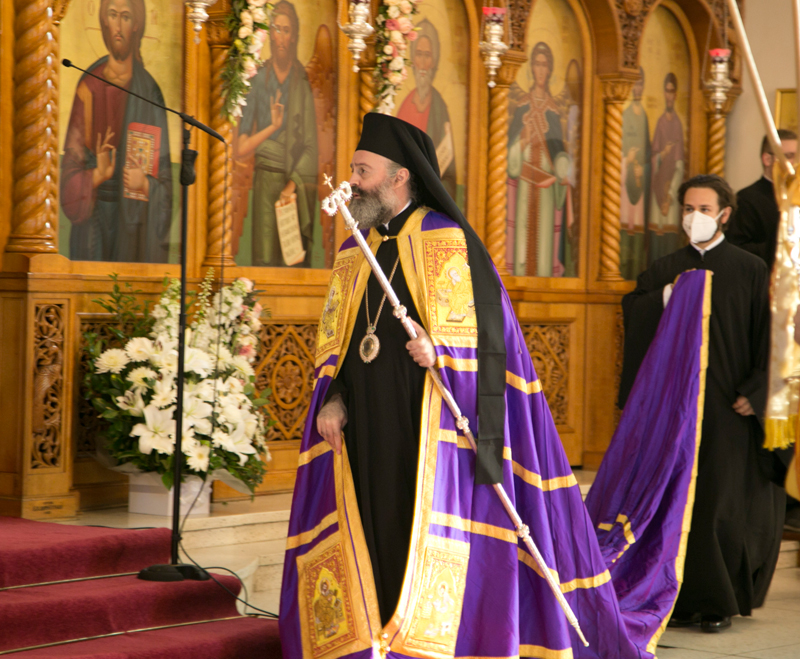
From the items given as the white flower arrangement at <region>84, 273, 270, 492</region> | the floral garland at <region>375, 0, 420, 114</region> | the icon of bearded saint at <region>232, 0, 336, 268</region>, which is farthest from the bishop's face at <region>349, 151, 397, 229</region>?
the floral garland at <region>375, 0, 420, 114</region>

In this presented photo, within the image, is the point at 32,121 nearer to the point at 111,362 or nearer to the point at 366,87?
the point at 111,362

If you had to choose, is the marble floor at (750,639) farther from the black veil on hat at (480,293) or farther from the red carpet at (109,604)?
the red carpet at (109,604)

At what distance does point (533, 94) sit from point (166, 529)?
4892mm

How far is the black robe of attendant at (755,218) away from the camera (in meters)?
7.61

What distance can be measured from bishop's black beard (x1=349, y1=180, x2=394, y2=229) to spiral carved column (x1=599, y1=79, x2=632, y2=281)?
4974mm

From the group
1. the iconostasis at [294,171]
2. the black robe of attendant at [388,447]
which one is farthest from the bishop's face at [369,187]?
the iconostasis at [294,171]

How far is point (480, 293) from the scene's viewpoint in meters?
4.17

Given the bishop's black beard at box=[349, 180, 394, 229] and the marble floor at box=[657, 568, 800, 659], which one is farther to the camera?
the marble floor at box=[657, 568, 800, 659]

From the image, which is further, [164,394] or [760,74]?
[760,74]

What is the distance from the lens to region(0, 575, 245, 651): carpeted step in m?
4.18

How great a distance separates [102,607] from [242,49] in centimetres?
342

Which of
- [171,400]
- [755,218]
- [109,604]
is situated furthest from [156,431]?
[755,218]

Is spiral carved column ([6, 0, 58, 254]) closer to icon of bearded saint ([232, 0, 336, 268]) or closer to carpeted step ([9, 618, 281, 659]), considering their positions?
icon of bearded saint ([232, 0, 336, 268])

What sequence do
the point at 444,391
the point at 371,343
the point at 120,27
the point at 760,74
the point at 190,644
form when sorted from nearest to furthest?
the point at 444,391 < the point at 371,343 < the point at 190,644 < the point at 120,27 < the point at 760,74
